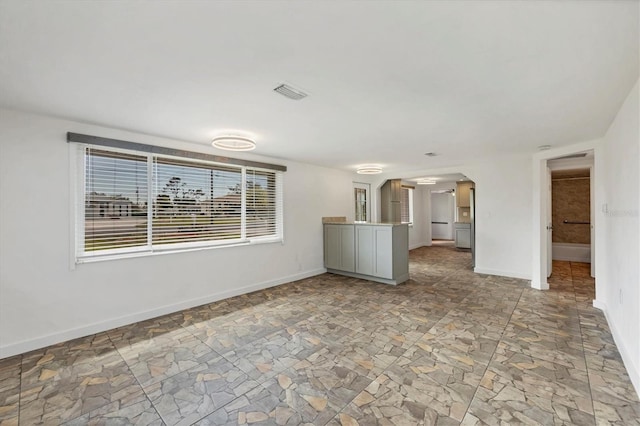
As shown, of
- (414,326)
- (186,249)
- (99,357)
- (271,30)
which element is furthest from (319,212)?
(271,30)

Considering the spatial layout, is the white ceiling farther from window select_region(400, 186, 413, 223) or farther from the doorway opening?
window select_region(400, 186, 413, 223)

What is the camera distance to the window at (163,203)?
3.14 metres

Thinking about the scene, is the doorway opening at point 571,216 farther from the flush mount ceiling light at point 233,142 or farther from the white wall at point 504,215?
the flush mount ceiling light at point 233,142

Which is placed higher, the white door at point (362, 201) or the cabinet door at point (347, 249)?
the white door at point (362, 201)

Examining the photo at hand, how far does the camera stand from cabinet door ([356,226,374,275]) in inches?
206

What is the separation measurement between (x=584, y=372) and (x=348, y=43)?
311cm

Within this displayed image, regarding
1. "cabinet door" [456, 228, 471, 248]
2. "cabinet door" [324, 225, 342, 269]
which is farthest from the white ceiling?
"cabinet door" [456, 228, 471, 248]

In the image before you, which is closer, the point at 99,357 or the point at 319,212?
the point at 99,357

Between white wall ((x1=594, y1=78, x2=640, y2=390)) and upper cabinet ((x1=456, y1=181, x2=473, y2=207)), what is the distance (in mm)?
4843

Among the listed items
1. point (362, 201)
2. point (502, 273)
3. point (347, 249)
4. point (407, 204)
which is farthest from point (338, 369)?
point (407, 204)

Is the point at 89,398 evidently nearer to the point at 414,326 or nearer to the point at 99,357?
the point at 99,357

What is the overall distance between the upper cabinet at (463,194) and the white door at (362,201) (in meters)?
3.29

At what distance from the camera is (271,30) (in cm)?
147

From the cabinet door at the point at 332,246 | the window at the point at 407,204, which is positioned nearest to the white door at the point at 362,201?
the cabinet door at the point at 332,246
